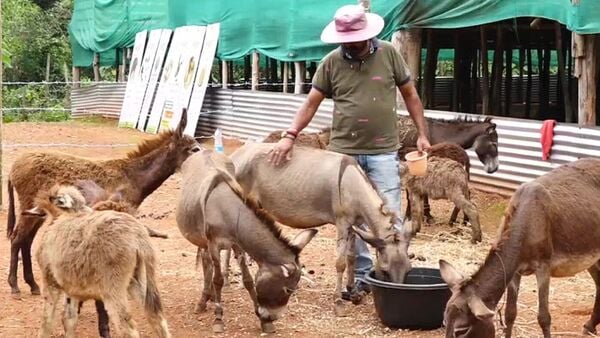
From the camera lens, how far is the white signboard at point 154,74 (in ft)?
71.1

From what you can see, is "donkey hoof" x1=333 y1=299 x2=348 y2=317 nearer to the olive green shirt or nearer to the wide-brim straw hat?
the olive green shirt

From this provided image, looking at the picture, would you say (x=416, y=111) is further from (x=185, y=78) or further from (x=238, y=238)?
(x=185, y=78)

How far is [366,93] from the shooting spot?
692 centimetres

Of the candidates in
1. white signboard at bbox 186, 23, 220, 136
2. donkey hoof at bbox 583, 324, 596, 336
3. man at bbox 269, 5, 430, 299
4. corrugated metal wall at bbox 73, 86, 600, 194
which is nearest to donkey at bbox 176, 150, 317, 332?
man at bbox 269, 5, 430, 299

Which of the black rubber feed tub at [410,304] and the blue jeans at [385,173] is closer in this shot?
the black rubber feed tub at [410,304]

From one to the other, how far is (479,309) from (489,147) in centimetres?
665

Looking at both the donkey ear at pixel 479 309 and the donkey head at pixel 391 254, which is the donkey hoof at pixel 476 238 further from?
the donkey ear at pixel 479 309

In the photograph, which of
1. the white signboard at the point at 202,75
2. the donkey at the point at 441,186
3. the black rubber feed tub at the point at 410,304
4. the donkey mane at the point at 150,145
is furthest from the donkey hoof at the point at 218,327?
the white signboard at the point at 202,75

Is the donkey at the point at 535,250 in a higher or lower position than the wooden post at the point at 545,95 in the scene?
lower

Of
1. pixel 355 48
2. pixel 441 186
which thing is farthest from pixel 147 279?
pixel 441 186

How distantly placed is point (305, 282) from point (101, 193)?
6.71ft

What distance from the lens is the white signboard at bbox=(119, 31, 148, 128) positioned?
23031 mm

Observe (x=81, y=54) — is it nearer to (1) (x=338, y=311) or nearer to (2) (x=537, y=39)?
(2) (x=537, y=39)

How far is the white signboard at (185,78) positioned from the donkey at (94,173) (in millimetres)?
12108
